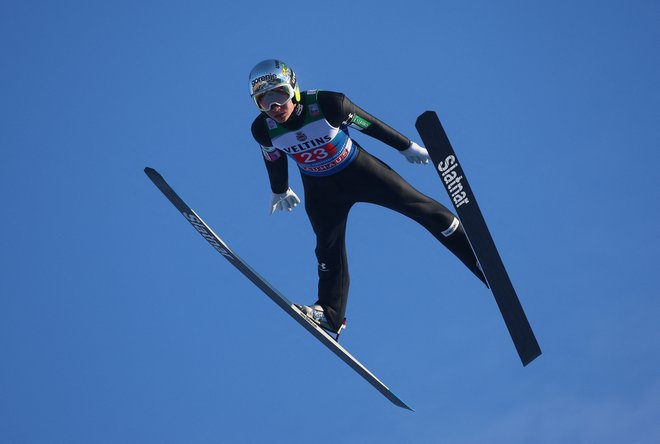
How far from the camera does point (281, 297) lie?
9.15 m

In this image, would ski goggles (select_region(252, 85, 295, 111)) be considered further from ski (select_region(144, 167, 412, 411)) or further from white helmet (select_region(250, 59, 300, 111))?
ski (select_region(144, 167, 412, 411))

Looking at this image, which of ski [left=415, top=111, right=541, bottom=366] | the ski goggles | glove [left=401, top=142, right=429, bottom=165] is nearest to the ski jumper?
glove [left=401, top=142, right=429, bottom=165]

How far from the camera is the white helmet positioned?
8.38 metres

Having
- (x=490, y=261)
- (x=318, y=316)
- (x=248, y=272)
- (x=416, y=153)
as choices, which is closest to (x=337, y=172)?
(x=416, y=153)

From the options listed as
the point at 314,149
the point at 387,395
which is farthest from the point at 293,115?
the point at 387,395

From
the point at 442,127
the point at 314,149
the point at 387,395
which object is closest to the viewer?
the point at 442,127

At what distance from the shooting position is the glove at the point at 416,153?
911cm

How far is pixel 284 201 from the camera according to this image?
32.0ft

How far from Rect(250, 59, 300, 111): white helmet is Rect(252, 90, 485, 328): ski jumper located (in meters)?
0.23

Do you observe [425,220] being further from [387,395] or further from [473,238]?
[387,395]

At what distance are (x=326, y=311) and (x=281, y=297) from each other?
24.9 inches

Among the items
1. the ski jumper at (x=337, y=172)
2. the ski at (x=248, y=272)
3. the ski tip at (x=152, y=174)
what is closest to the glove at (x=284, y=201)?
the ski jumper at (x=337, y=172)

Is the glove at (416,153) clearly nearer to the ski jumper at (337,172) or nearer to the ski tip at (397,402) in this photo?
the ski jumper at (337,172)

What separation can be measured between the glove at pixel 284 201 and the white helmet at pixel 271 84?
138 cm
